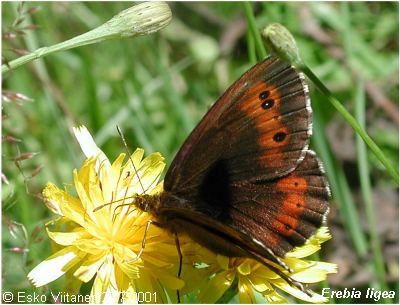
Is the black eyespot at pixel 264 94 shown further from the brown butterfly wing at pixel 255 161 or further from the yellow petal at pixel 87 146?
the yellow petal at pixel 87 146

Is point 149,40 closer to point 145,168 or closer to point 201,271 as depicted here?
point 145,168

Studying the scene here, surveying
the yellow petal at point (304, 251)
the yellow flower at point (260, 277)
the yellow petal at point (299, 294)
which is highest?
the yellow petal at point (304, 251)

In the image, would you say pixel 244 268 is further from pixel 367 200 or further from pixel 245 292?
pixel 367 200

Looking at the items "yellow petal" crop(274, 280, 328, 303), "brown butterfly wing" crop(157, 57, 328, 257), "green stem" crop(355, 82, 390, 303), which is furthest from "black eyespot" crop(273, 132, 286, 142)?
"green stem" crop(355, 82, 390, 303)

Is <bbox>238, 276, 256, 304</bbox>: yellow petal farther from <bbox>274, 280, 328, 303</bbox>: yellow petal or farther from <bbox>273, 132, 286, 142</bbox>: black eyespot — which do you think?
<bbox>273, 132, 286, 142</bbox>: black eyespot

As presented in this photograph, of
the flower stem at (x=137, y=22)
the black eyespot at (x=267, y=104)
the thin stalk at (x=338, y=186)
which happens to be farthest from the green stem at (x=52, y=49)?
the thin stalk at (x=338, y=186)

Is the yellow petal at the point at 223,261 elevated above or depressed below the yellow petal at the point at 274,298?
above
